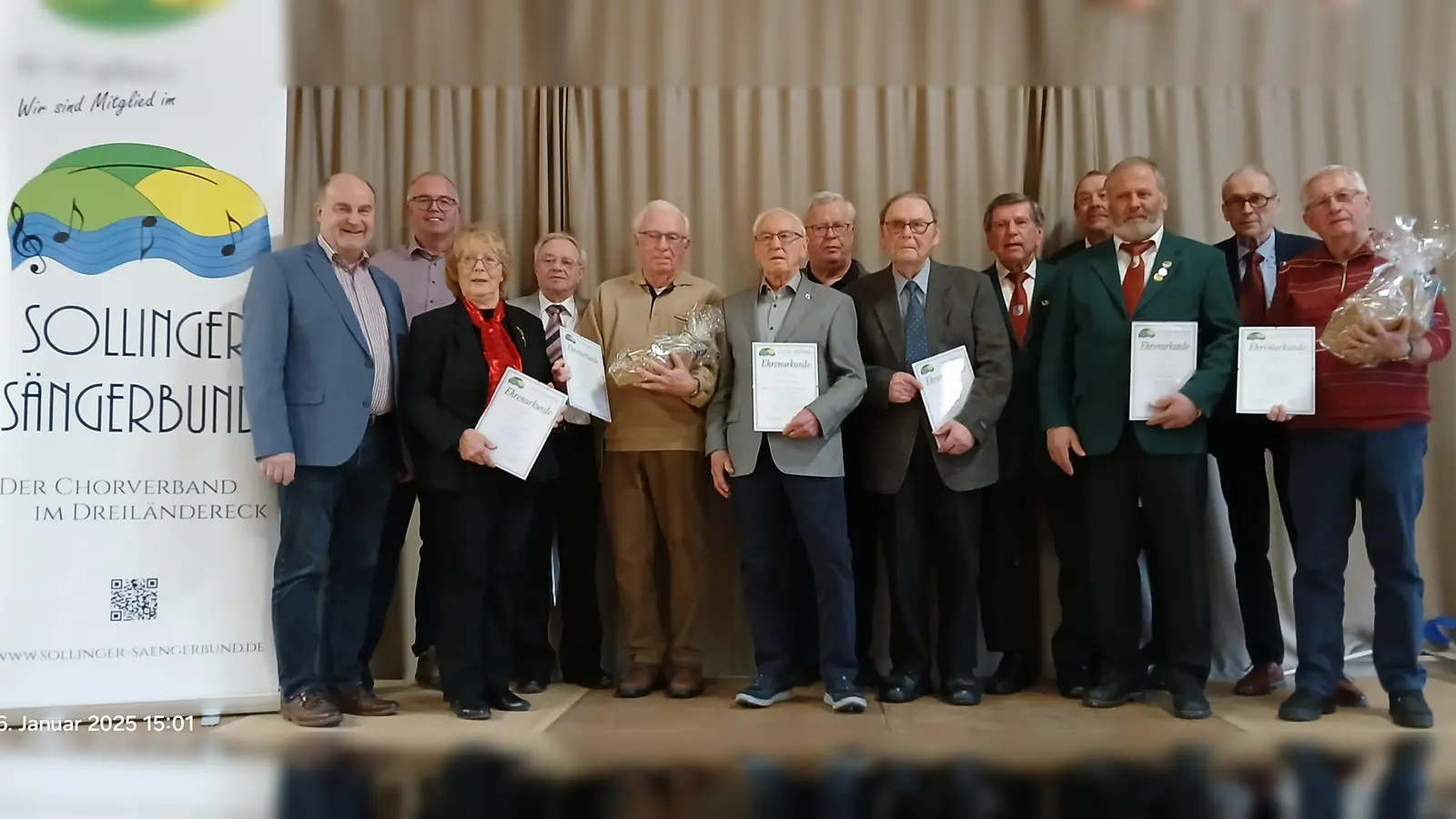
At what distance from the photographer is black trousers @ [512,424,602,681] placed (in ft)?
11.0

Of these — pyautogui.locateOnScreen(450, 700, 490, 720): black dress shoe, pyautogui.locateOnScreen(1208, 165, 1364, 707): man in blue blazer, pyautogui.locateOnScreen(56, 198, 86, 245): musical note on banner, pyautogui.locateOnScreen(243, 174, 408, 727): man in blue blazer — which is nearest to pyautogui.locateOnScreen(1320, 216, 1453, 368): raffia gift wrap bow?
pyautogui.locateOnScreen(1208, 165, 1364, 707): man in blue blazer

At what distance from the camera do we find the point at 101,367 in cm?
276

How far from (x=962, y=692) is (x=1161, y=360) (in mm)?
1235

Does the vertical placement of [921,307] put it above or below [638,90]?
below

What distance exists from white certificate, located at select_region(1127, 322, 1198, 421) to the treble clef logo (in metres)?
3.32

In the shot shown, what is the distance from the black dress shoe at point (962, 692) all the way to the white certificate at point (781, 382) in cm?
103

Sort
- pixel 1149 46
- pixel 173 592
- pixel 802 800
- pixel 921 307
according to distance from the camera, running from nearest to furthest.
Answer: pixel 802 800 → pixel 173 592 → pixel 921 307 → pixel 1149 46

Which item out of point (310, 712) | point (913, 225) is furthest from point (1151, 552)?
point (310, 712)

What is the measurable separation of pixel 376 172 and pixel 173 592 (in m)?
2.00

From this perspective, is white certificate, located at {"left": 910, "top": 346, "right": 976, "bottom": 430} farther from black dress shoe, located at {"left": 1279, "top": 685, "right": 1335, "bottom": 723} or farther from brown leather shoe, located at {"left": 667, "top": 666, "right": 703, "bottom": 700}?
black dress shoe, located at {"left": 1279, "top": 685, "right": 1335, "bottom": 723}

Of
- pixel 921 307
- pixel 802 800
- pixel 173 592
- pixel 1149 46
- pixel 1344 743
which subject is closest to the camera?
pixel 802 800

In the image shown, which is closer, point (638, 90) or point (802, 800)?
point (802, 800)

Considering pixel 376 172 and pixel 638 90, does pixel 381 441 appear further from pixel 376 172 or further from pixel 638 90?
pixel 638 90

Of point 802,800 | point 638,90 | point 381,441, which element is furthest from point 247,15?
point 802,800
